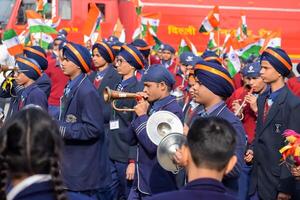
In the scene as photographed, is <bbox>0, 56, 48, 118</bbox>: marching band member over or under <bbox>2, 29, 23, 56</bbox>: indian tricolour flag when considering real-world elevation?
over

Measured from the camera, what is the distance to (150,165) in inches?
234

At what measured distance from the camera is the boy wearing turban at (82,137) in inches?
237

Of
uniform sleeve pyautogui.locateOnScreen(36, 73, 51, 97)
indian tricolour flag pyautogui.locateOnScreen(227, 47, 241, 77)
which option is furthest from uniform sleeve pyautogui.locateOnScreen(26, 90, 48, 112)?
indian tricolour flag pyautogui.locateOnScreen(227, 47, 241, 77)

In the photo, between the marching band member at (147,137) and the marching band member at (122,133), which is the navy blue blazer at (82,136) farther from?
the marching band member at (122,133)

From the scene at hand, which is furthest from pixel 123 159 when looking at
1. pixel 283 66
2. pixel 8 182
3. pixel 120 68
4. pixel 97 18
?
pixel 97 18

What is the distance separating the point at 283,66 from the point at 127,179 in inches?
78.6

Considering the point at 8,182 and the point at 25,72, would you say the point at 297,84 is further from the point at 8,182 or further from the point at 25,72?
the point at 8,182

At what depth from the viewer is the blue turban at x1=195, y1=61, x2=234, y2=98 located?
5.27 m

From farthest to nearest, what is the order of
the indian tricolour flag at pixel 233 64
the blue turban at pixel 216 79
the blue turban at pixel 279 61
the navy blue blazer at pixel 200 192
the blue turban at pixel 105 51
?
the indian tricolour flag at pixel 233 64 < the blue turban at pixel 105 51 < the blue turban at pixel 279 61 < the blue turban at pixel 216 79 < the navy blue blazer at pixel 200 192

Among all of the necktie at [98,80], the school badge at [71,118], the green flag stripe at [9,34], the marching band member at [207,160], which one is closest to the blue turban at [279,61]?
the school badge at [71,118]

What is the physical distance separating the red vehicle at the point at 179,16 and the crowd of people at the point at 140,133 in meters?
9.15

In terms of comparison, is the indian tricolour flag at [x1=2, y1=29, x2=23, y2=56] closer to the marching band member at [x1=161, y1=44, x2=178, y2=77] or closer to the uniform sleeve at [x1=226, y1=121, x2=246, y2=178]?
the marching band member at [x1=161, y1=44, x2=178, y2=77]

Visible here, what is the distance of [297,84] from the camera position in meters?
7.34

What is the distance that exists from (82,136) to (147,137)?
1.98 ft
